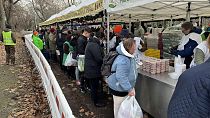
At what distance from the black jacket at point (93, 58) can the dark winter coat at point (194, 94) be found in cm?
402

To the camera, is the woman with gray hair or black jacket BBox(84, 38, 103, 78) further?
black jacket BBox(84, 38, 103, 78)

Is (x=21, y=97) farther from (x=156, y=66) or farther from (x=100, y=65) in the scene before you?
(x=156, y=66)

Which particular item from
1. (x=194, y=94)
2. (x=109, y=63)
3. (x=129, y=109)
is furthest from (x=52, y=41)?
(x=194, y=94)

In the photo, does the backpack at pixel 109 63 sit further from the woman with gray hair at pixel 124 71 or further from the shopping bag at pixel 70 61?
the shopping bag at pixel 70 61

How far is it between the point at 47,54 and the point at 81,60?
23.8ft

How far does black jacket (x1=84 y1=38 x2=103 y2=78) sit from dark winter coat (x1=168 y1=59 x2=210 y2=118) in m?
4.02

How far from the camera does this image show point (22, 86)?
29.0 feet

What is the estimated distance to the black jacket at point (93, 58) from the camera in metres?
6.05

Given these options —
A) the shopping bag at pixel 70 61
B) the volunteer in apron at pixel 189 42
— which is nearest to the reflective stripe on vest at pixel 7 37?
the shopping bag at pixel 70 61

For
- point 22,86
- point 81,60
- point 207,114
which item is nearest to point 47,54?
point 22,86

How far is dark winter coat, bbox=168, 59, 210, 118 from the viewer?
6.44 feet

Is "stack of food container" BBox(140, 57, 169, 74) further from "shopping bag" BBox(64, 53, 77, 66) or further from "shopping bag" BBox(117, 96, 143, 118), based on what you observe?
"shopping bag" BBox(64, 53, 77, 66)

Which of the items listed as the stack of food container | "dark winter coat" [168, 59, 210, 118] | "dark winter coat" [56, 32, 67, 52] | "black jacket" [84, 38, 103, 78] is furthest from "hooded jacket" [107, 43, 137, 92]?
"dark winter coat" [56, 32, 67, 52]

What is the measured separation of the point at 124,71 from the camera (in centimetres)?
427
